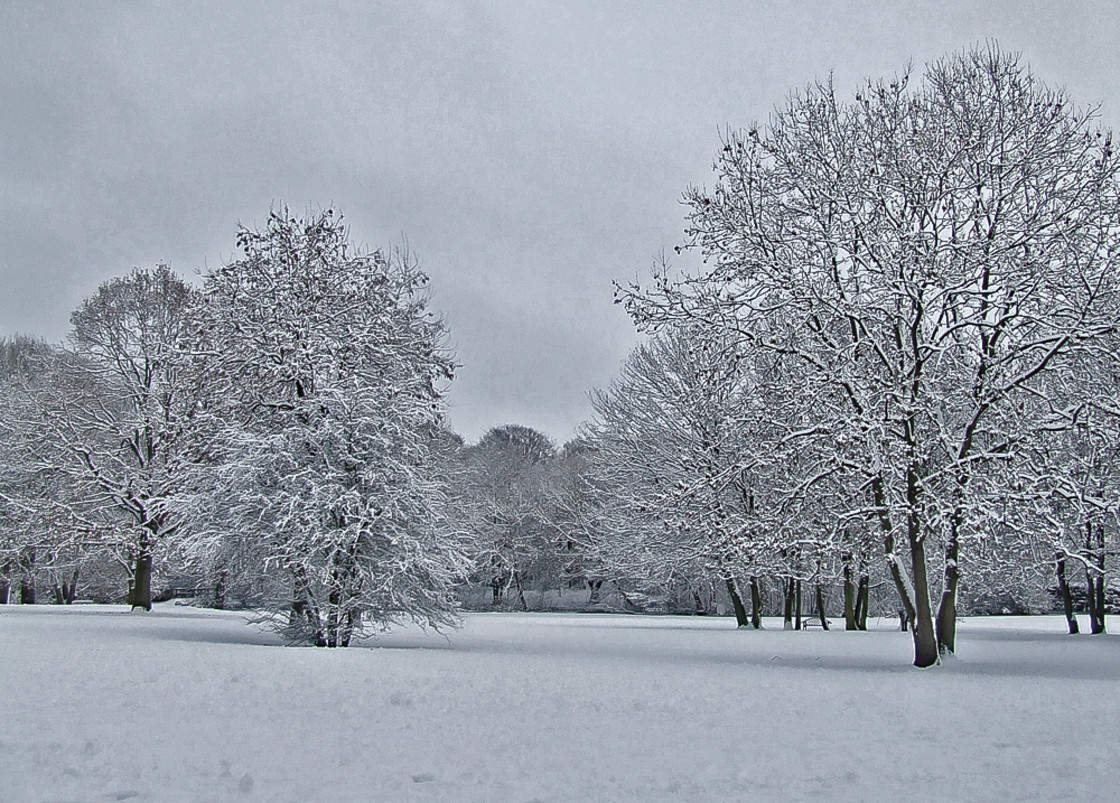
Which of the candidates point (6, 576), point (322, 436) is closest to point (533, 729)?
point (322, 436)

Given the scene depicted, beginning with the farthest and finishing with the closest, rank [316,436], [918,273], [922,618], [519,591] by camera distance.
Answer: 1. [519,591]
2. [316,436]
3. [922,618]
4. [918,273]

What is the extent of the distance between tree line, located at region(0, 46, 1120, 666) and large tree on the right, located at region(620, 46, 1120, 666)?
0.06 meters

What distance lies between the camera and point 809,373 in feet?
50.2

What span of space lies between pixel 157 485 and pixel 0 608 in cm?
742

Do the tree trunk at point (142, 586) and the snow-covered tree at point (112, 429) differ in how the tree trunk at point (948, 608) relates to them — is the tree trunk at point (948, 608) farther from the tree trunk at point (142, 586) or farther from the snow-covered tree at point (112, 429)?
the tree trunk at point (142, 586)

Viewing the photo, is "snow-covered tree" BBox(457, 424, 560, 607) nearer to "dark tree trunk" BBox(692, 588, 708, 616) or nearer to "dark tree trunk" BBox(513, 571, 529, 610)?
"dark tree trunk" BBox(513, 571, 529, 610)

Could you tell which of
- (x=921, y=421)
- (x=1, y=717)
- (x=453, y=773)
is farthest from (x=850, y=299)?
(x=1, y=717)

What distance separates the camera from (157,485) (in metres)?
27.3

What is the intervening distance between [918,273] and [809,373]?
2395mm

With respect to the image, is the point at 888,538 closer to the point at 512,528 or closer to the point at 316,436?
the point at 316,436

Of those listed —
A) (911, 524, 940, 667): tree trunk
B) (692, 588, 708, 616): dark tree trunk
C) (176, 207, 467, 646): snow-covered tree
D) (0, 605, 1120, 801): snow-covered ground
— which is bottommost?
(692, 588, 708, 616): dark tree trunk

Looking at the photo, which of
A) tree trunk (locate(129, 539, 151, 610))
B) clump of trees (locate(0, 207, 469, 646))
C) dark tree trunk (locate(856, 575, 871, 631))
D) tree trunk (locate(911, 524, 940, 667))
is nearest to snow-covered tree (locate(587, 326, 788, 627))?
tree trunk (locate(911, 524, 940, 667))

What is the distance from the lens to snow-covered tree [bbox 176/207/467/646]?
18031 millimetres

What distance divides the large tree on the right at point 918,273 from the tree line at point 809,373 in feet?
0.19
